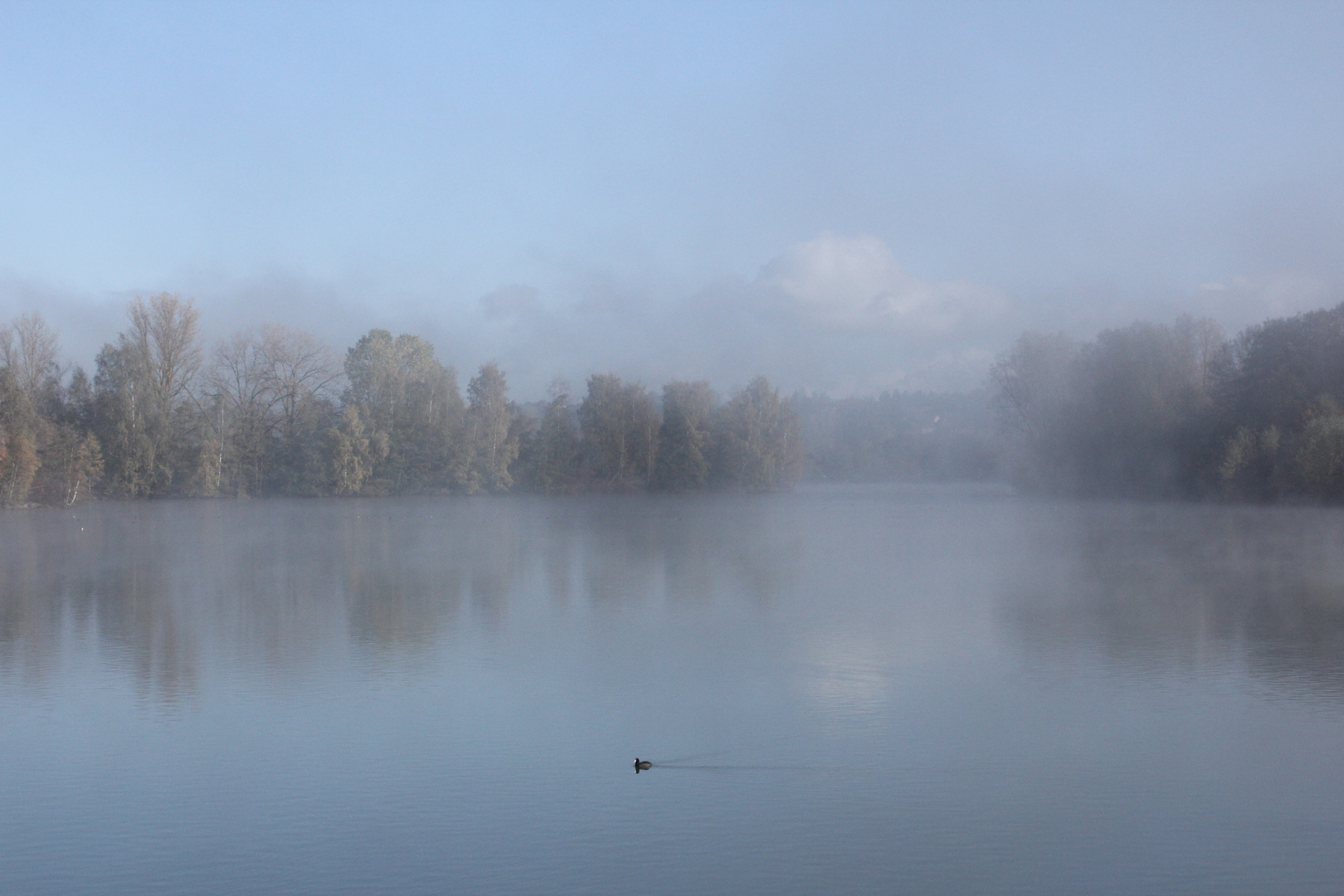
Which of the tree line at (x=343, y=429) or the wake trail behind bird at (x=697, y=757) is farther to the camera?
the tree line at (x=343, y=429)

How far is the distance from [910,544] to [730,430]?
1636 inches

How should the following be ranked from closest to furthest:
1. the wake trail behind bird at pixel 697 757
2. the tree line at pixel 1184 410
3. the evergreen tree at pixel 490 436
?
the wake trail behind bird at pixel 697 757 < the tree line at pixel 1184 410 < the evergreen tree at pixel 490 436

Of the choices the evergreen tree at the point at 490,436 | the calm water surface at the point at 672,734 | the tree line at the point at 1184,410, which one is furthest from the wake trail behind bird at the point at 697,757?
the evergreen tree at the point at 490,436

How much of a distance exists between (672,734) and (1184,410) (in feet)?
160

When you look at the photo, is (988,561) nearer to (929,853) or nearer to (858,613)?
(858,613)

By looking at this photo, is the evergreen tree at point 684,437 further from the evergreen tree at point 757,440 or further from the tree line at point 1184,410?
the tree line at point 1184,410

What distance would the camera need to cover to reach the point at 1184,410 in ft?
162

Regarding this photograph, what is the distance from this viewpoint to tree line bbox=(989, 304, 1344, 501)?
138ft

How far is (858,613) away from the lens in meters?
15.0

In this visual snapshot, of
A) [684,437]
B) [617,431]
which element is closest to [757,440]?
[684,437]

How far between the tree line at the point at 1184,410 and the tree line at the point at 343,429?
58.2 feet

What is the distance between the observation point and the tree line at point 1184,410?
138ft

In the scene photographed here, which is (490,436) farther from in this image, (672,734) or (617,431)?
(672,734)

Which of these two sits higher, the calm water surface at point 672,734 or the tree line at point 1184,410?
the tree line at point 1184,410
